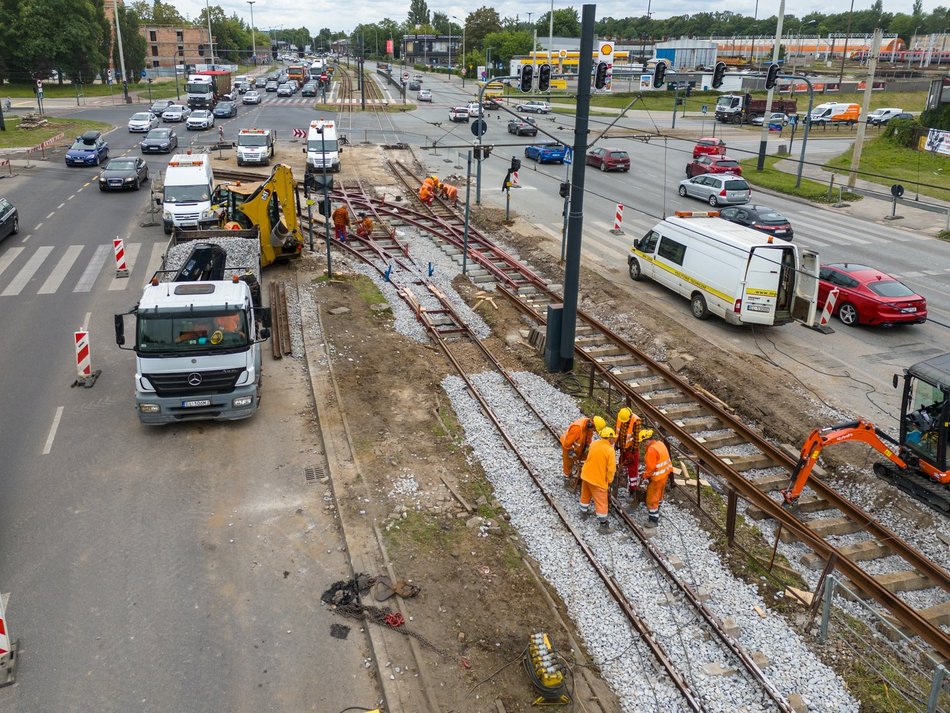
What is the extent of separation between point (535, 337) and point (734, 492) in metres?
7.83

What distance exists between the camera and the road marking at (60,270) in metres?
20.5

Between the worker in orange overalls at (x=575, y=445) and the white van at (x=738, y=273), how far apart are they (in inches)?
310

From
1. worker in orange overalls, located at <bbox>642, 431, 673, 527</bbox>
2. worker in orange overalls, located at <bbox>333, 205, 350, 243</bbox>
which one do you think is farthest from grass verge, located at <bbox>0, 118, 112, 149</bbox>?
worker in orange overalls, located at <bbox>642, 431, 673, 527</bbox>

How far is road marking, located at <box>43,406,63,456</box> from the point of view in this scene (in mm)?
12508

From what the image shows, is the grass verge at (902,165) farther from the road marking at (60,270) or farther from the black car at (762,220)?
the road marking at (60,270)

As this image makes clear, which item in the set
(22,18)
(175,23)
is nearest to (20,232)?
(22,18)

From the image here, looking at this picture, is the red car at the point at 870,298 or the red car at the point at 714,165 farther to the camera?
the red car at the point at 714,165

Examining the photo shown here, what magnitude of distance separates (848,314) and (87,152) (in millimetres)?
38676

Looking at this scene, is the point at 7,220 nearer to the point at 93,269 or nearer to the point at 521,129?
the point at 93,269

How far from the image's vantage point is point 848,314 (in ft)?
63.7

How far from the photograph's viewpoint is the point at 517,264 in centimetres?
2312

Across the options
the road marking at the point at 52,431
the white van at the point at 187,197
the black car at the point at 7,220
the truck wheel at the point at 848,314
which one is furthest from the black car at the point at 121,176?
the truck wheel at the point at 848,314

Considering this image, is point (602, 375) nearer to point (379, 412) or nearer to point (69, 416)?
point (379, 412)

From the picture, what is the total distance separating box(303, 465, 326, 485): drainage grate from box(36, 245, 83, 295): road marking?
12630 millimetres
